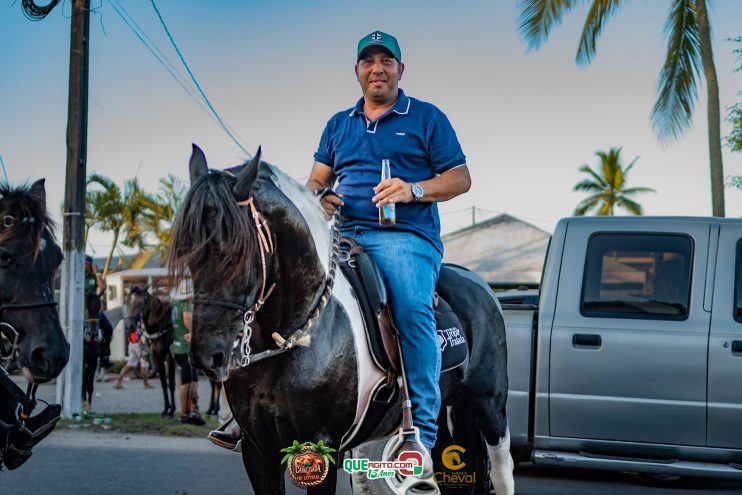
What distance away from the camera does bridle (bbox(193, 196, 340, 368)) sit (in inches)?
123

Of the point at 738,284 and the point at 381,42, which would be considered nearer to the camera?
the point at 381,42

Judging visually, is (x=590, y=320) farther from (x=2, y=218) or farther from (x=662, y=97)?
(x=662, y=97)

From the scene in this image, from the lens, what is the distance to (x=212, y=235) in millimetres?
3035

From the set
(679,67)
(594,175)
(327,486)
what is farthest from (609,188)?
(327,486)

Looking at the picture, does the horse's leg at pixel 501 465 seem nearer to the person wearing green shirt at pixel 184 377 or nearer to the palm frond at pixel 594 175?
the person wearing green shirt at pixel 184 377

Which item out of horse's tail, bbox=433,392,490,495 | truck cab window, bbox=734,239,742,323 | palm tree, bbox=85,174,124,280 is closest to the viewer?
horse's tail, bbox=433,392,490,495

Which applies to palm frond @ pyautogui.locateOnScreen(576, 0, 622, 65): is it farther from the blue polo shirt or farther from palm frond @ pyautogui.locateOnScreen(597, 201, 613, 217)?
palm frond @ pyautogui.locateOnScreen(597, 201, 613, 217)

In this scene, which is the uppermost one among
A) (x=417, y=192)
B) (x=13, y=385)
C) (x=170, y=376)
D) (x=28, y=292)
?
(x=417, y=192)

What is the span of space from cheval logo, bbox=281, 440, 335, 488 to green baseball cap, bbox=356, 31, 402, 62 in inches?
76.3

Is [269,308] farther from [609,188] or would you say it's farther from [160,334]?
[609,188]

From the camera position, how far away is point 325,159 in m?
4.42

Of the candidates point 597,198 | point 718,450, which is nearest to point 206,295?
point 718,450

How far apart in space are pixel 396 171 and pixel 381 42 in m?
Result: 0.64

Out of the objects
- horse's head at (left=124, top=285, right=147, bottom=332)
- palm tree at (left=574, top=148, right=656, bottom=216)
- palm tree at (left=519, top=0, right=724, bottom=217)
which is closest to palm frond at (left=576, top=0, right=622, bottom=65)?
palm tree at (left=519, top=0, right=724, bottom=217)
